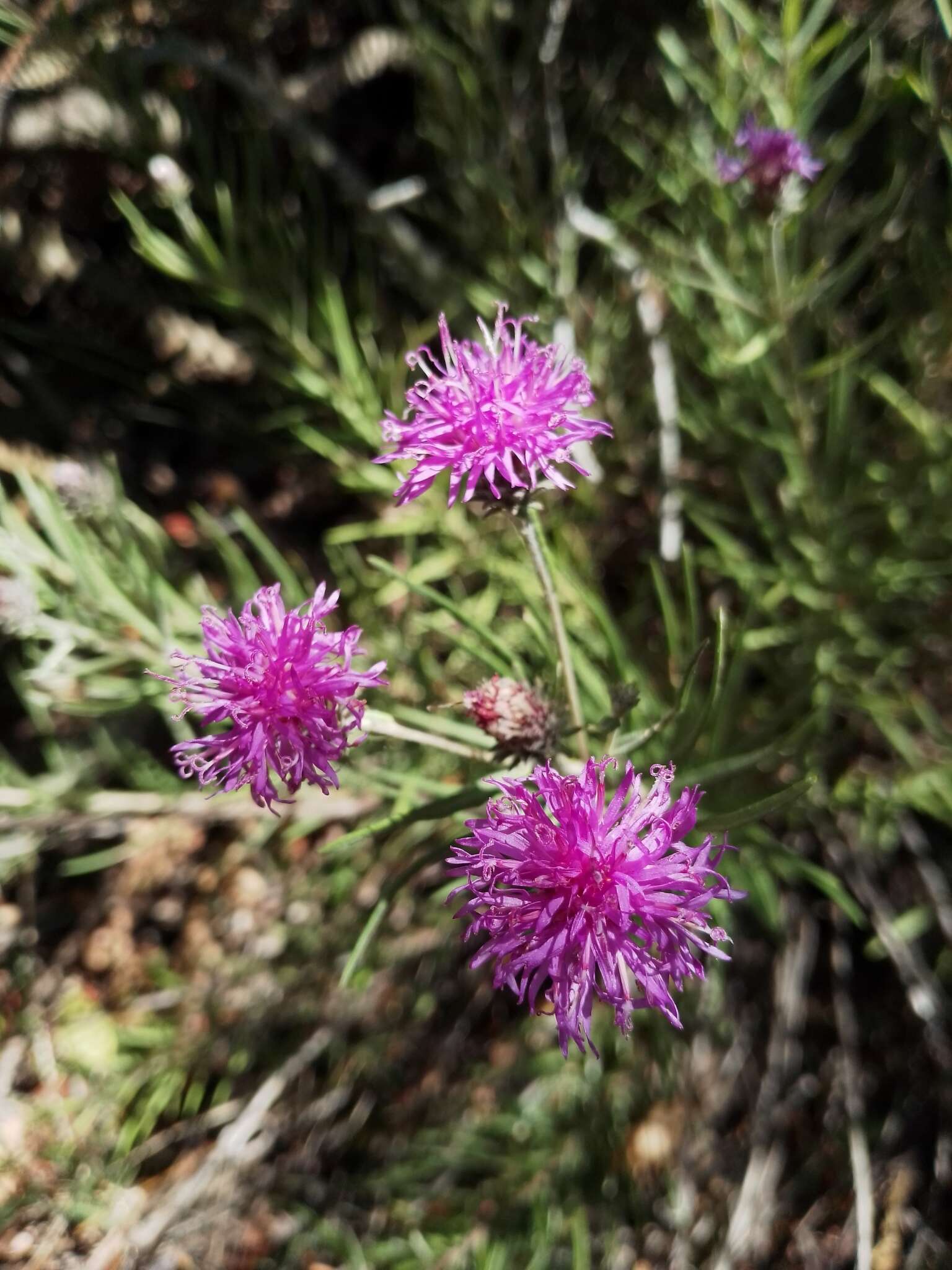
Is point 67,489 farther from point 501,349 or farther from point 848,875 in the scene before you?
point 848,875

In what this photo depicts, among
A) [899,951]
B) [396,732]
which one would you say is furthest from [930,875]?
[396,732]

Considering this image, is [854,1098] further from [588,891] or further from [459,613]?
[459,613]

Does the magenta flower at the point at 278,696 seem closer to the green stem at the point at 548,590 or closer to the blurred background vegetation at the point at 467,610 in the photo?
the green stem at the point at 548,590

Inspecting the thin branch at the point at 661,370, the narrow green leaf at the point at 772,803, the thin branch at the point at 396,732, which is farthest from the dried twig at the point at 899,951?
the thin branch at the point at 396,732

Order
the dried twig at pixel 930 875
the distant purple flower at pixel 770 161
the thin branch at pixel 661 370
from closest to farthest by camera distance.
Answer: the distant purple flower at pixel 770 161
the thin branch at pixel 661 370
the dried twig at pixel 930 875

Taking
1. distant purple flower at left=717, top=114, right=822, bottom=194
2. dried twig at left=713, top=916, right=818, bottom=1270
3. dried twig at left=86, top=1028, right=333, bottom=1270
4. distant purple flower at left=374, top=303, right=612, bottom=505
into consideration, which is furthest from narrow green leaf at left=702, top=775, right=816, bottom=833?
dried twig at left=86, top=1028, right=333, bottom=1270

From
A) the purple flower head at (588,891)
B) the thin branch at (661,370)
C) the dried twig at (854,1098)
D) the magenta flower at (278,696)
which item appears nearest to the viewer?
the purple flower head at (588,891)
